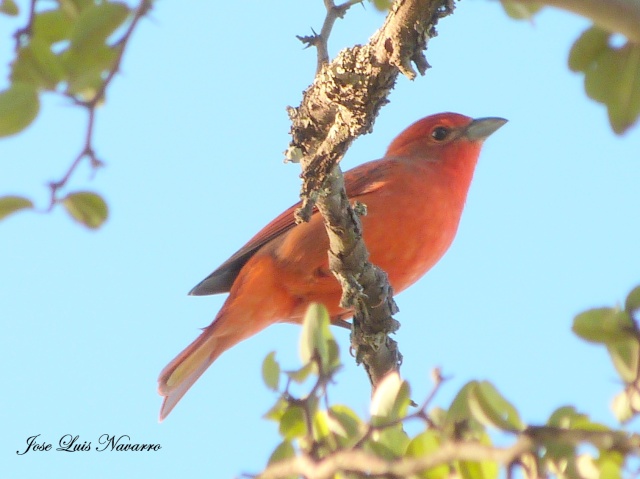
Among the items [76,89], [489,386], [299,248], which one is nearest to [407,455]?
[489,386]

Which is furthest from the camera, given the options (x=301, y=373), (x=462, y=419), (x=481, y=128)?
(x=481, y=128)

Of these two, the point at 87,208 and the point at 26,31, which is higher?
the point at 26,31

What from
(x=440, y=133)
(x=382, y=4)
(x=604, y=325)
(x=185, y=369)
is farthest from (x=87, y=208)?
(x=440, y=133)

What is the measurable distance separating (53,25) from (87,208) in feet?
1.67

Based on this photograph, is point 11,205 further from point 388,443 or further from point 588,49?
point 588,49

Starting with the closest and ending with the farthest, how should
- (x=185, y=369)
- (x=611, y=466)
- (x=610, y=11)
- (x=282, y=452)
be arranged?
(x=610, y=11)
(x=611, y=466)
(x=282, y=452)
(x=185, y=369)

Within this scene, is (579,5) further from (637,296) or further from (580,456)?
(580,456)

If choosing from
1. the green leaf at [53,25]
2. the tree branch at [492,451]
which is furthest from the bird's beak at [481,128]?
the tree branch at [492,451]

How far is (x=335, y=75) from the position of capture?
126 inches

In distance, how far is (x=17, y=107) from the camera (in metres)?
1.79

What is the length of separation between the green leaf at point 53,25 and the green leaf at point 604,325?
148cm

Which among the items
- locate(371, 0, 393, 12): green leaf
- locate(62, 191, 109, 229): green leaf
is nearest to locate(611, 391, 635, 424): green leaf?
locate(62, 191, 109, 229): green leaf

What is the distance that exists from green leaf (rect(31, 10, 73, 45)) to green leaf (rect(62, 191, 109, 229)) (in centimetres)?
43

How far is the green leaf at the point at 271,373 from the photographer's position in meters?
2.49
